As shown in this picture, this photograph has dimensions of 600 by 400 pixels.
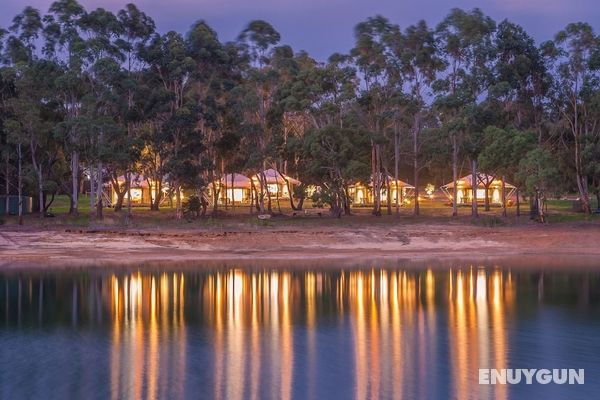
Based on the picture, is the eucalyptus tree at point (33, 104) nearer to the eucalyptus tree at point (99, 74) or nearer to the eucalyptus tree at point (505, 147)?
the eucalyptus tree at point (99, 74)

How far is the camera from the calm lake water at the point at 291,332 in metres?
19.5

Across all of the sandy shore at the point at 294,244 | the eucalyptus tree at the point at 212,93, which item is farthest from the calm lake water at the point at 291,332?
the eucalyptus tree at the point at 212,93

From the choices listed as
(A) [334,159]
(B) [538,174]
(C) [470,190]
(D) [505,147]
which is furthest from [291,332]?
(C) [470,190]

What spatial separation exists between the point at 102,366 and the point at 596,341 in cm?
1406

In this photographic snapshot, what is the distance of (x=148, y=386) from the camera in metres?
19.4

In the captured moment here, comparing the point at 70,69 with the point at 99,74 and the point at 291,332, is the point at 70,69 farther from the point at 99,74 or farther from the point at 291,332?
the point at 291,332

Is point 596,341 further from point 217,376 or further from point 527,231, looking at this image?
point 527,231

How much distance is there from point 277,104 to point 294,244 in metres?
18.2

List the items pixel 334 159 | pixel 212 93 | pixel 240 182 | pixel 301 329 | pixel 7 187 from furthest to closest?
pixel 240 182 → pixel 212 93 → pixel 7 187 → pixel 334 159 → pixel 301 329

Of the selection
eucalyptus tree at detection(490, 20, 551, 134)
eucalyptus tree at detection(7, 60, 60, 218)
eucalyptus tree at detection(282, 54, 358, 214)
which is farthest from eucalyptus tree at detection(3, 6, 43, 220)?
eucalyptus tree at detection(490, 20, 551, 134)

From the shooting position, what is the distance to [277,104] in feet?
217

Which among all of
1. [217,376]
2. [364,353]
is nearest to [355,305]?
[364,353]

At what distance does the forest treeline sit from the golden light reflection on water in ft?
72.9

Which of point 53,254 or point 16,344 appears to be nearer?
point 16,344
